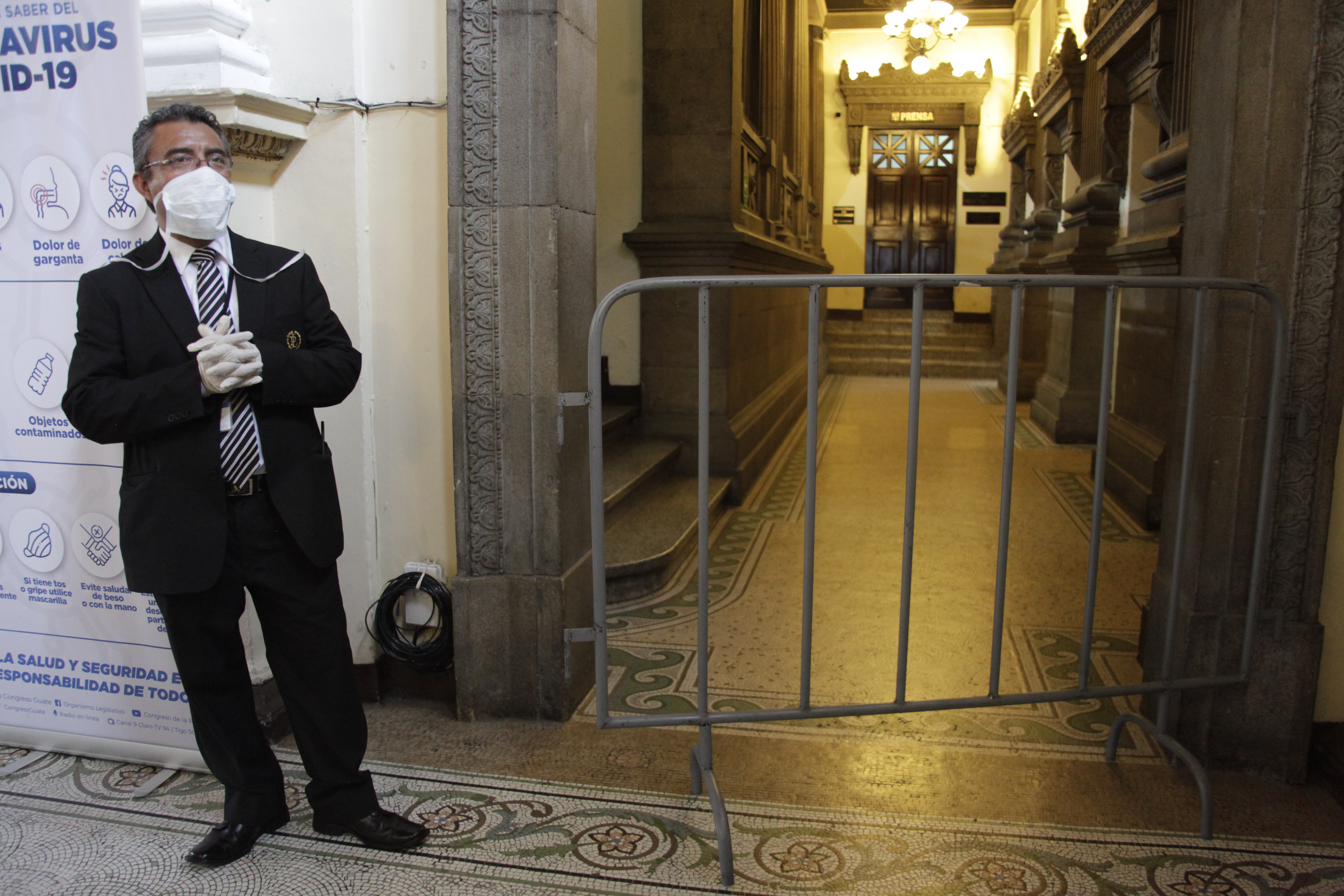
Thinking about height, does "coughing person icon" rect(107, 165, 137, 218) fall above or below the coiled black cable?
above

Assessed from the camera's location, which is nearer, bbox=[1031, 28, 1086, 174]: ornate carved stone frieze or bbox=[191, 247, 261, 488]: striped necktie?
bbox=[191, 247, 261, 488]: striped necktie

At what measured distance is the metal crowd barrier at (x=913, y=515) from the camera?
2.20m

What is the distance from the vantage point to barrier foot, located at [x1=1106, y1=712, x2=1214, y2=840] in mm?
2275

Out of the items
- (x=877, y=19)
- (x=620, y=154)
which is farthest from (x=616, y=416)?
(x=877, y=19)

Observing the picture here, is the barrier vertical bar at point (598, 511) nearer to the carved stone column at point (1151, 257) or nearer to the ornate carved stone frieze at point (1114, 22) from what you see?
the carved stone column at point (1151, 257)

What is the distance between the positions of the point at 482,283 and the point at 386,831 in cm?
139

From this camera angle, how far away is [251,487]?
204 centimetres

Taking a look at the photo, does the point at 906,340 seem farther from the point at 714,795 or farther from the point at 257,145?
the point at 714,795

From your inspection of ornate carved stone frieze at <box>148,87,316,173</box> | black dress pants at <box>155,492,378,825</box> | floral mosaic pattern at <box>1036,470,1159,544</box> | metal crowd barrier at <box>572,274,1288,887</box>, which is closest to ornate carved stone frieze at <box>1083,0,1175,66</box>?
floral mosaic pattern at <box>1036,470,1159,544</box>

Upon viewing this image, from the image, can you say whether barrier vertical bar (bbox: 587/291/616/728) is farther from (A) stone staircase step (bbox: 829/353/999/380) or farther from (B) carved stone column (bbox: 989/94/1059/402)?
(A) stone staircase step (bbox: 829/353/999/380)

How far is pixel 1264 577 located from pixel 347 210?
2635 millimetres

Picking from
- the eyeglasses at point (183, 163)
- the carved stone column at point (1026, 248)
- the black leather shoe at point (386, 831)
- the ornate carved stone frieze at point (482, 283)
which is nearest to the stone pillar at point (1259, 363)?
the ornate carved stone frieze at point (482, 283)

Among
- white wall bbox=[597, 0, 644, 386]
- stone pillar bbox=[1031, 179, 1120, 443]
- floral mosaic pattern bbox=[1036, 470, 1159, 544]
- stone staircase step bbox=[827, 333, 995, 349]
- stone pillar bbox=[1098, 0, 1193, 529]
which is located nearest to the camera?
floral mosaic pattern bbox=[1036, 470, 1159, 544]

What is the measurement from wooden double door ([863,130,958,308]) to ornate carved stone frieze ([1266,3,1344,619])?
12.8 m
